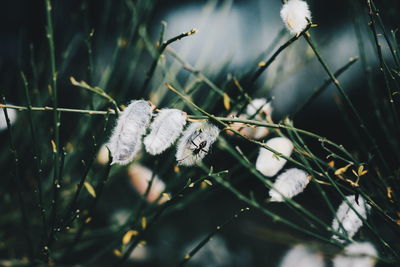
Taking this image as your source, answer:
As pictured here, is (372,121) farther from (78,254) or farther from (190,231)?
(78,254)

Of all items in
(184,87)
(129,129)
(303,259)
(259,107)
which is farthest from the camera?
(184,87)

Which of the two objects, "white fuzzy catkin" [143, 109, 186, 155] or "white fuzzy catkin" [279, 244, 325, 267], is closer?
"white fuzzy catkin" [143, 109, 186, 155]

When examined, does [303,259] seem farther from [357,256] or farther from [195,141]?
[195,141]

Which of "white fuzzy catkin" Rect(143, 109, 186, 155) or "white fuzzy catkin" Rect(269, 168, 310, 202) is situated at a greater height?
"white fuzzy catkin" Rect(143, 109, 186, 155)

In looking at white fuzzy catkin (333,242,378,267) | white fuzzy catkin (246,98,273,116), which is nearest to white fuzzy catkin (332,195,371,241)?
white fuzzy catkin (333,242,378,267)

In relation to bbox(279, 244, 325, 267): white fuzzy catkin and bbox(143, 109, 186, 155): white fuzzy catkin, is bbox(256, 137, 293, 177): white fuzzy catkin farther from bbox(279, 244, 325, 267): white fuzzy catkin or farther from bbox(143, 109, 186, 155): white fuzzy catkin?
bbox(279, 244, 325, 267): white fuzzy catkin

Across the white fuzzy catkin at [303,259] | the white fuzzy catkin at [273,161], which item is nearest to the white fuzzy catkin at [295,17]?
the white fuzzy catkin at [273,161]

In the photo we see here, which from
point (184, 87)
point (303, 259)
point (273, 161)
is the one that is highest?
point (184, 87)

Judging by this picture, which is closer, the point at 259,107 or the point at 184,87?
the point at 259,107

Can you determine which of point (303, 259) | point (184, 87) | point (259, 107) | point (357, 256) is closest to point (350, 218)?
point (357, 256)
